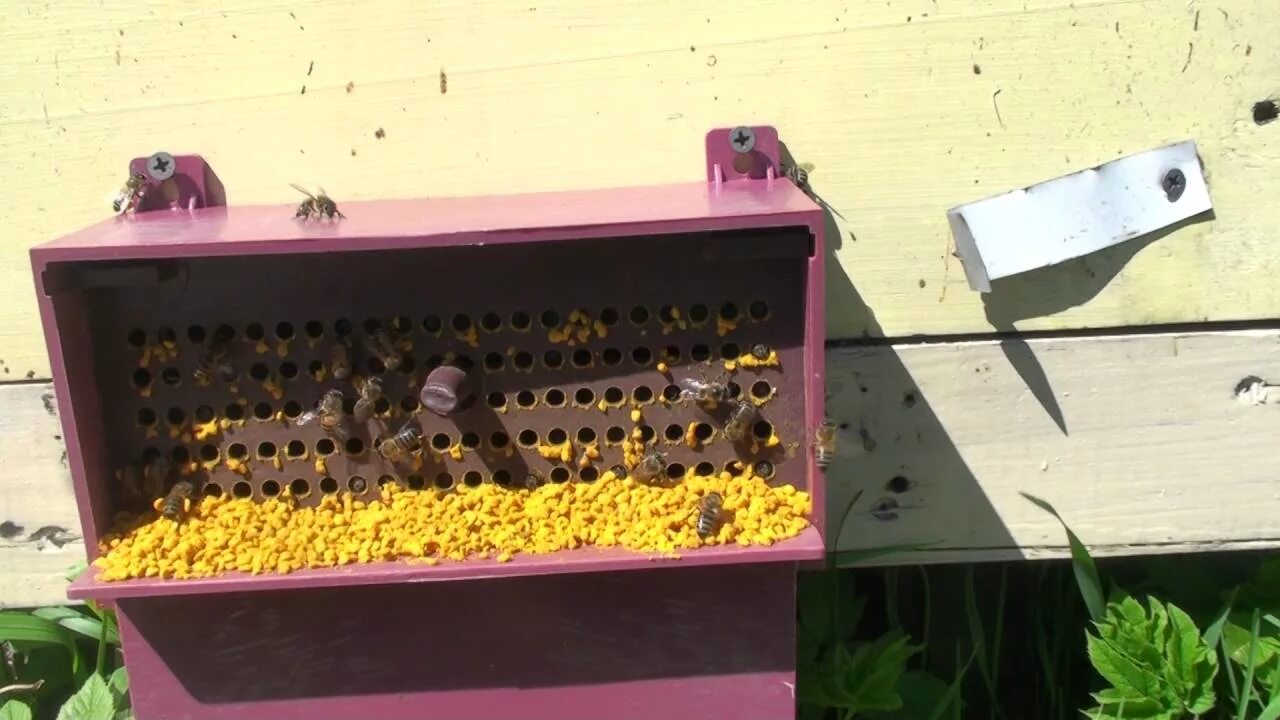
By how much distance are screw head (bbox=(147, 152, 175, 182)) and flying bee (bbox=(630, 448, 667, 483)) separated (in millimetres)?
676

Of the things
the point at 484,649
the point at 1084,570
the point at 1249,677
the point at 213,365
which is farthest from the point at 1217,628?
the point at 213,365

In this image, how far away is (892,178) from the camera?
4.13 ft

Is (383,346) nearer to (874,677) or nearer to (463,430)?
(463,430)

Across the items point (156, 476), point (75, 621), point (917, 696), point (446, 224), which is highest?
point (446, 224)

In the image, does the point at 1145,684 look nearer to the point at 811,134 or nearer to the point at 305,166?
the point at 811,134

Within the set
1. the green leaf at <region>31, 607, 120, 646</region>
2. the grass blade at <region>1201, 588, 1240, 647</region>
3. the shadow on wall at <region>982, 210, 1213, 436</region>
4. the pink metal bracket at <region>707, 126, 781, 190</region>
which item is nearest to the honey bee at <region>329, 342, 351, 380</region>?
the pink metal bracket at <region>707, 126, 781, 190</region>

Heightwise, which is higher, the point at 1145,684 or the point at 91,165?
the point at 91,165

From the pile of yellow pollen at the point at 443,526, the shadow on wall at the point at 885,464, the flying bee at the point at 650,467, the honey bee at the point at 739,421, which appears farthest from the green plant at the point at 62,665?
the shadow on wall at the point at 885,464

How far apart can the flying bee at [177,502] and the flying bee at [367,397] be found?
0.65ft

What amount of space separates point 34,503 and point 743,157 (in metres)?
1.06

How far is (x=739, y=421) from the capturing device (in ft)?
3.50

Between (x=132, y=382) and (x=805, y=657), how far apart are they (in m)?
0.98

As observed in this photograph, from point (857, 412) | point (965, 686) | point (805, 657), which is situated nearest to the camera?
point (857, 412)

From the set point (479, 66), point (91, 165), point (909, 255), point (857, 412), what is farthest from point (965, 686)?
A: point (91, 165)
